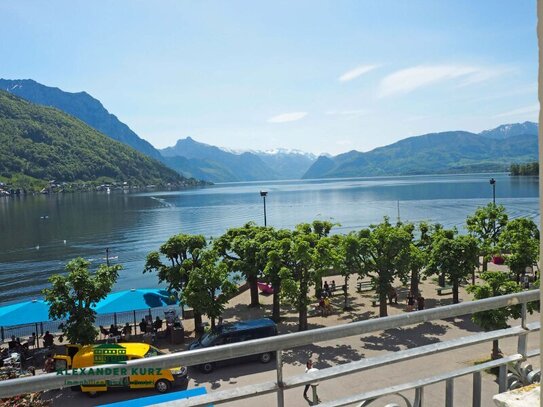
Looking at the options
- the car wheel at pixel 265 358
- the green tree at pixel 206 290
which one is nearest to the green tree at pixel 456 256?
the green tree at pixel 206 290

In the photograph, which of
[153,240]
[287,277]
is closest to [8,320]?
[287,277]

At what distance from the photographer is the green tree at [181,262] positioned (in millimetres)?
26172

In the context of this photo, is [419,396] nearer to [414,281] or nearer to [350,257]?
[350,257]

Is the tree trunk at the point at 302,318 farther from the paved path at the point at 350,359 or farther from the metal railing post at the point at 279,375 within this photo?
the metal railing post at the point at 279,375

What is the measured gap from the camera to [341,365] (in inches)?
112

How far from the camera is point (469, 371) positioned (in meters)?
3.24

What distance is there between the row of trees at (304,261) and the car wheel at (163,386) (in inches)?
280

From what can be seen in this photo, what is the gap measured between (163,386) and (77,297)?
23.6 ft

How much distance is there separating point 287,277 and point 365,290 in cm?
1319

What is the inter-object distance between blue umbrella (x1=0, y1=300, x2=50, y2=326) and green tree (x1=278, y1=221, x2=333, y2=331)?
41.2 feet

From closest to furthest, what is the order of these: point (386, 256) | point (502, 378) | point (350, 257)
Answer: point (502, 378)
point (386, 256)
point (350, 257)

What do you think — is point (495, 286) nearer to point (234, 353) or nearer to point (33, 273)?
point (234, 353)

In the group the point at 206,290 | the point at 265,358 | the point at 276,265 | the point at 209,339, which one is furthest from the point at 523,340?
the point at 276,265

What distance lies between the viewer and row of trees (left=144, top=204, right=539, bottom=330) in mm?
23203
